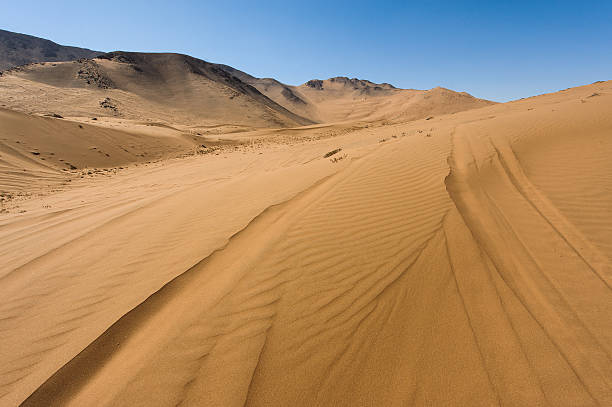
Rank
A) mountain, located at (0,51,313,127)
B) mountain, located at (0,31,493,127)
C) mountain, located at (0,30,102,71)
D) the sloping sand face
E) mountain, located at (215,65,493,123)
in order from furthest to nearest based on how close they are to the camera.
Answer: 1. mountain, located at (0,30,102,71)
2. mountain, located at (215,65,493,123)
3. mountain, located at (0,31,493,127)
4. mountain, located at (0,51,313,127)
5. the sloping sand face

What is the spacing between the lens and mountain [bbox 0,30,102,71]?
2384 inches

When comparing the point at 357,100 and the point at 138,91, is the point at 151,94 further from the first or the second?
the point at 357,100

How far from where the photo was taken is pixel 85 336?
1.92m

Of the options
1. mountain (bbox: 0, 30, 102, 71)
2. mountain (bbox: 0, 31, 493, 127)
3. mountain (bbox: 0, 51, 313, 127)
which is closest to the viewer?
mountain (bbox: 0, 51, 313, 127)

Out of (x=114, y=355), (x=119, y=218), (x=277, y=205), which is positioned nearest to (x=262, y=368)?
(x=114, y=355)

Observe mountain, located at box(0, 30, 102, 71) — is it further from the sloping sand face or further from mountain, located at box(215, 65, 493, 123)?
the sloping sand face

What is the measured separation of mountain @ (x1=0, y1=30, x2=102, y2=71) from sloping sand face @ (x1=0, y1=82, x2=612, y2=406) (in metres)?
84.4

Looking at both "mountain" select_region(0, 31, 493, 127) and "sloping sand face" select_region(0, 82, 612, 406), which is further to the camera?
"mountain" select_region(0, 31, 493, 127)

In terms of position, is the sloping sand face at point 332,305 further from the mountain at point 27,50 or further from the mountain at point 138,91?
the mountain at point 27,50

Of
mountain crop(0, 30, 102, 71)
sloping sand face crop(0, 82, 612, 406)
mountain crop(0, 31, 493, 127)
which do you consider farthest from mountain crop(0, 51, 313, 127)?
mountain crop(0, 30, 102, 71)

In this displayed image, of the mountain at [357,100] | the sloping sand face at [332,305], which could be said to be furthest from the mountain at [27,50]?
the sloping sand face at [332,305]

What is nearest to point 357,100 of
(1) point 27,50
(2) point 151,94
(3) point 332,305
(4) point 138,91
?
(2) point 151,94

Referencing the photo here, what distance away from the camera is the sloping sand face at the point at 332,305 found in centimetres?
156

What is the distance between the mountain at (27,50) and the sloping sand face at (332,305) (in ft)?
277
